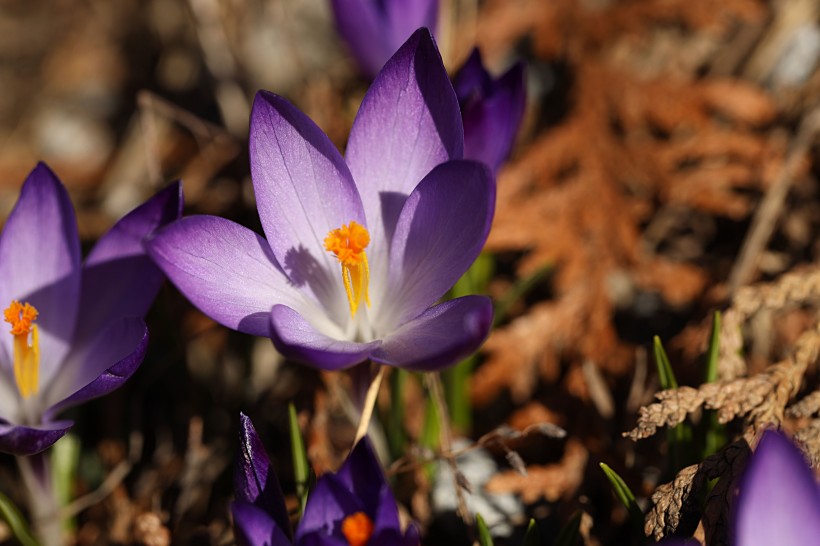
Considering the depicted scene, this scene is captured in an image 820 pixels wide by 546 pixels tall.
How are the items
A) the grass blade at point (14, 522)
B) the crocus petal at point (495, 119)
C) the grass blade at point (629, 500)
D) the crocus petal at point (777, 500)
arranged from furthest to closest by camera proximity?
the crocus petal at point (495, 119) → the grass blade at point (14, 522) → the grass blade at point (629, 500) → the crocus petal at point (777, 500)

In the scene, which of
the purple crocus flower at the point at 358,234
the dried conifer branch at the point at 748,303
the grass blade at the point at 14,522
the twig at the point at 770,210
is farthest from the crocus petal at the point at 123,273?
the twig at the point at 770,210

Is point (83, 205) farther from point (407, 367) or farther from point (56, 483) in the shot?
point (407, 367)

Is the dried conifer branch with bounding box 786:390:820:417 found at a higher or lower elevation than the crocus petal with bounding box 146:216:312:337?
lower

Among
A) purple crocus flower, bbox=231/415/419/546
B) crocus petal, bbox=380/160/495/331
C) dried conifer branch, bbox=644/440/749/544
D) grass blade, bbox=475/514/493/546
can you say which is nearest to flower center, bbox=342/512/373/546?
purple crocus flower, bbox=231/415/419/546

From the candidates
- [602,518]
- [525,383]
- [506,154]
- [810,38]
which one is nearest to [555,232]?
[525,383]

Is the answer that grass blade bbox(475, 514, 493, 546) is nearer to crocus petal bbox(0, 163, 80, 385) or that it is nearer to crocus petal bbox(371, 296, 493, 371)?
crocus petal bbox(371, 296, 493, 371)

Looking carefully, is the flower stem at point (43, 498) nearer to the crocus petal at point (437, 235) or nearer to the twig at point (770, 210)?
the crocus petal at point (437, 235)
